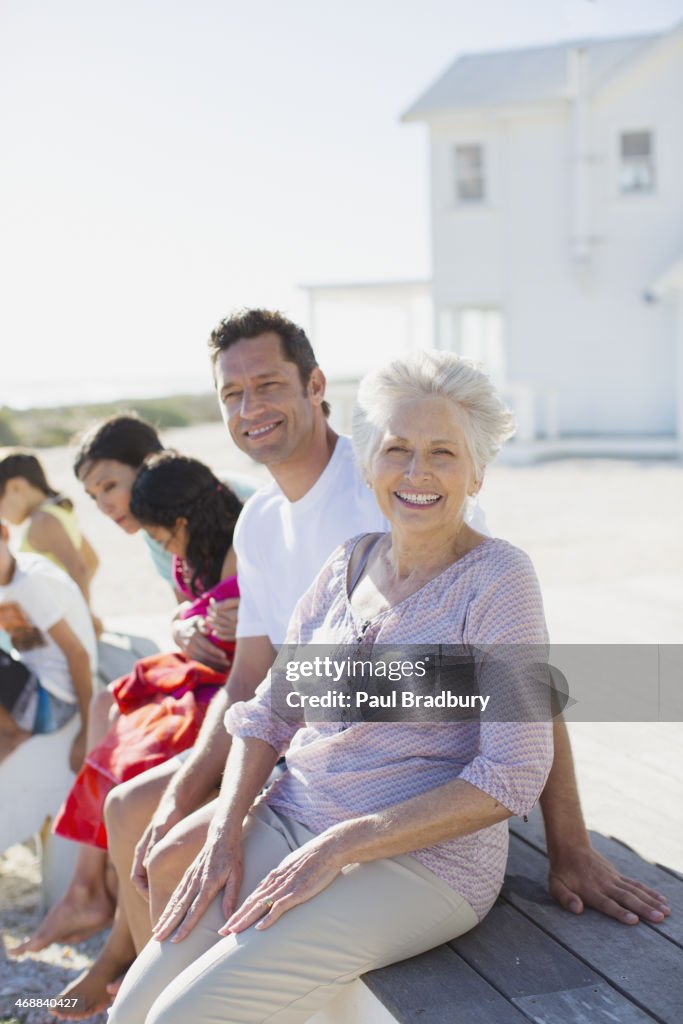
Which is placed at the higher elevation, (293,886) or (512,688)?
(512,688)

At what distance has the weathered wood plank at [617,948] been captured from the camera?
1928mm

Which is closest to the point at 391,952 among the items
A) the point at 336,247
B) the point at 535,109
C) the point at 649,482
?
the point at 649,482

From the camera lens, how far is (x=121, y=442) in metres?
4.15

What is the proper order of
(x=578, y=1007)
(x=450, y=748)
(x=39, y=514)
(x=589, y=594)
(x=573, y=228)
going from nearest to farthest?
(x=578, y=1007)
(x=450, y=748)
(x=39, y=514)
(x=589, y=594)
(x=573, y=228)

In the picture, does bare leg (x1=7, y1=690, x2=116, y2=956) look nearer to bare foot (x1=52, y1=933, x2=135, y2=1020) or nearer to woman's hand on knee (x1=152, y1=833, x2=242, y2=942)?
bare foot (x1=52, y1=933, x2=135, y2=1020)

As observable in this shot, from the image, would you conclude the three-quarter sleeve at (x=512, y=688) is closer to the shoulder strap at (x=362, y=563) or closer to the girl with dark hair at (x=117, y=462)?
the shoulder strap at (x=362, y=563)

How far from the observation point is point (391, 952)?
2047 millimetres

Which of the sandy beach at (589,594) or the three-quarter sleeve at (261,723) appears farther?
the sandy beach at (589,594)

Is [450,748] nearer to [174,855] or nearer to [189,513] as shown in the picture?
[174,855]

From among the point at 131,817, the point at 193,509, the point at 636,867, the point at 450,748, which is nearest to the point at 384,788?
the point at 450,748

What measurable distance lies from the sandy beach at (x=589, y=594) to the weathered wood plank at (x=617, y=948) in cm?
35

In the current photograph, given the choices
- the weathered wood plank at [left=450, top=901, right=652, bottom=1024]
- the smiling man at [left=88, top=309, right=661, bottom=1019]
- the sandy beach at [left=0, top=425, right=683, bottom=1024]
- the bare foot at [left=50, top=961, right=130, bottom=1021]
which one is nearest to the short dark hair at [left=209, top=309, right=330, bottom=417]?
the smiling man at [left=88, top=309, right=661, bottom=1019]

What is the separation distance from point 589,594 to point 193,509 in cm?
255

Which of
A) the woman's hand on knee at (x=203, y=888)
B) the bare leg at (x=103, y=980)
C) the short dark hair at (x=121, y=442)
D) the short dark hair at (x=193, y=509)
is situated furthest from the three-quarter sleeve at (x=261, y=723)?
the short dark hair at (x=121, y=442)
